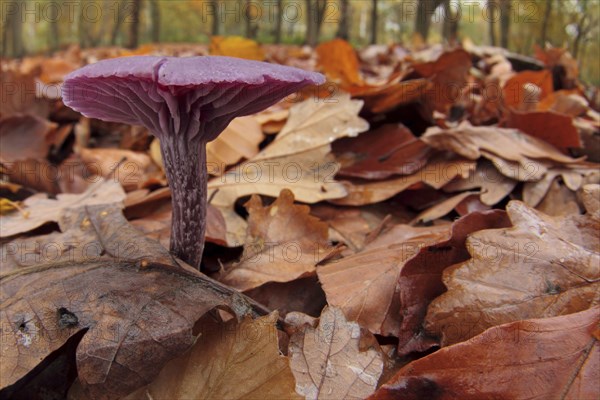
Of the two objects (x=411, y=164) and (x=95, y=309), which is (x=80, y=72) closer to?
(x=95, y=309)

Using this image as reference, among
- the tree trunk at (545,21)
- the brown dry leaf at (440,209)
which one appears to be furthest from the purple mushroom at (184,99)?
the tree trunk at (545,21)

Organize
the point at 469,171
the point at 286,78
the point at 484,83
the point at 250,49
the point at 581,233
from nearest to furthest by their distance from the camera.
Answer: the point at 286,78 → the point at 581,233 → the point at 469,171 → the point at 250,49 → the point at 484,83

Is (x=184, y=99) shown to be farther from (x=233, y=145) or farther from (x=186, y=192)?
(x=233, y=145)

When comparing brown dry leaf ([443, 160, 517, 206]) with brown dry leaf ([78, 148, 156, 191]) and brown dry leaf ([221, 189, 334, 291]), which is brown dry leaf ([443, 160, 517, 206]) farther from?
brown dry leaf ([78, 148, 156, 191])

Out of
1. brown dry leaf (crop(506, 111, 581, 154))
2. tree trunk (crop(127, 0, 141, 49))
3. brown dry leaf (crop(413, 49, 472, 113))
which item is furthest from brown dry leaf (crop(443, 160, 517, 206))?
tree trunk (crop(127, 0, 141, 49))

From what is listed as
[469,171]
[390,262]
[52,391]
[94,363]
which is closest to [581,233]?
[390,262]

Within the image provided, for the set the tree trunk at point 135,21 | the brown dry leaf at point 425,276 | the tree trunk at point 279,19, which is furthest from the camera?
the tree trunk at point 279,19

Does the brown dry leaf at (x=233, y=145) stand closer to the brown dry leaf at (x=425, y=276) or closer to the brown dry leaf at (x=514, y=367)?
the brown dry leaf at (x=425, y=276)
